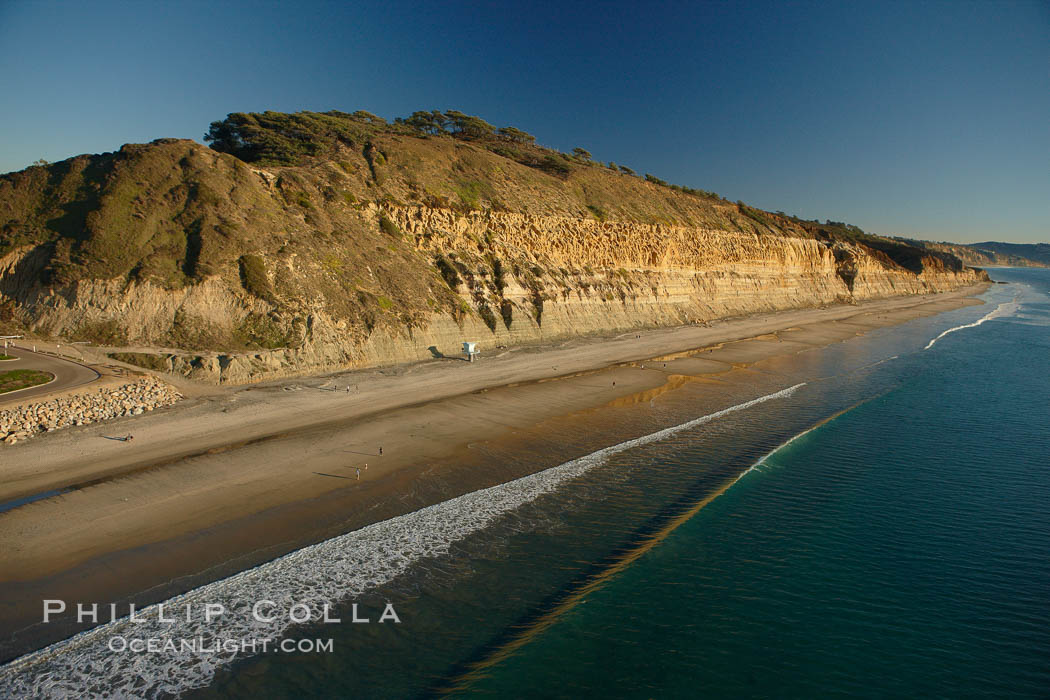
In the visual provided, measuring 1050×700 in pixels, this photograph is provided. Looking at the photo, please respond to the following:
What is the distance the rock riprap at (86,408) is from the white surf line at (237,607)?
8.59 m

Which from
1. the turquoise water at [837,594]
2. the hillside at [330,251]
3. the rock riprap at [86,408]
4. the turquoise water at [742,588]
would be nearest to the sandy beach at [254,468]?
the rock riprap at [86,408]

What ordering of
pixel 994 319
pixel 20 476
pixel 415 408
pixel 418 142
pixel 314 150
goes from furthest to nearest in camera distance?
pixel 994 319
pixel 418 142
pixel 314 150
pixel 415 408
pixel 20 476

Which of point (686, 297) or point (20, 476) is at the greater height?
point (686, 297)

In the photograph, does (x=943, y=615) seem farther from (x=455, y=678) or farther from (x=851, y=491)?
(x=455, y=678)

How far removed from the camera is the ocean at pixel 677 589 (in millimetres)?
7223

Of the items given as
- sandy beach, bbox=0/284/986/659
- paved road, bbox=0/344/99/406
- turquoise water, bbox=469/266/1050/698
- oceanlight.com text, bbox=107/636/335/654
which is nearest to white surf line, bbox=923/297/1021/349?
turquoise water, bbox=469/266/1050/698

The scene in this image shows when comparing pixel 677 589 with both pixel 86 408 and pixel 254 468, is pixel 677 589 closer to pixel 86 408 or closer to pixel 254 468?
pixel 254 468

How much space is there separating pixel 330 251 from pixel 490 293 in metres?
9.46

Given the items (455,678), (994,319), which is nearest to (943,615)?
(455,678)

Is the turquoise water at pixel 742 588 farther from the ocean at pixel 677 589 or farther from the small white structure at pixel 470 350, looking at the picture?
the small white structure at pixel 470 350

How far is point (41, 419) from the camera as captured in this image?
13906 mm

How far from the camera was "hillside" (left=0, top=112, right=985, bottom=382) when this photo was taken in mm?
20047

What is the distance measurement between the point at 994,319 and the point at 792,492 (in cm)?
6233

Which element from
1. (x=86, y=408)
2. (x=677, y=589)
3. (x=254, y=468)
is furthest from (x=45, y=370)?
(x=677, y=589)
